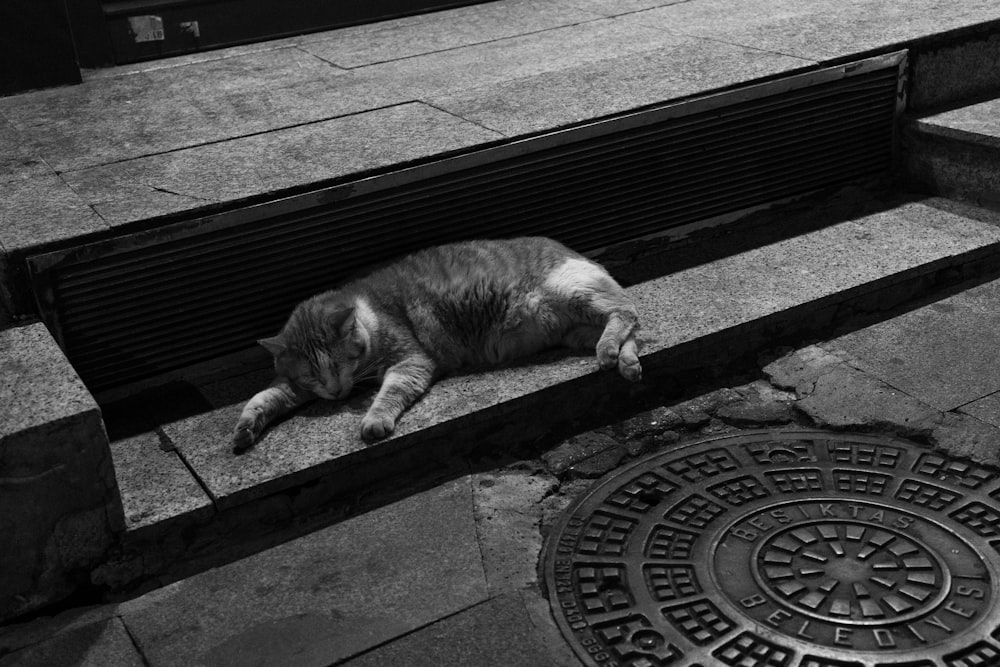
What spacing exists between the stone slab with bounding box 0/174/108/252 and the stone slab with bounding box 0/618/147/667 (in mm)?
1524

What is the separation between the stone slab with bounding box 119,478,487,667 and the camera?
11.3 ft

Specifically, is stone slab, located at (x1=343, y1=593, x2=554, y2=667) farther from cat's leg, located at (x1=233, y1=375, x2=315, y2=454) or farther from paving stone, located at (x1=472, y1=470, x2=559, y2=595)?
cat's leg, located at (x1=233, y1=375, x2=315, y2=454)

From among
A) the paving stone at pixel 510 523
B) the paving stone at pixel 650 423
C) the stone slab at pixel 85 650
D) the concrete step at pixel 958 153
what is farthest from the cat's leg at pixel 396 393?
the concrete step at pixel 958 153

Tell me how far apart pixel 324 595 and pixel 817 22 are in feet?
15.4

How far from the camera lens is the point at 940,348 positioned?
4766mm

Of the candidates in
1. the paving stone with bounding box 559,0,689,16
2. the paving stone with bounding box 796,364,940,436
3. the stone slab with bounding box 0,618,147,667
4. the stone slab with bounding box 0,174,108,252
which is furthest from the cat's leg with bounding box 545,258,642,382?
the paving stone with bounding box 559,0,689,16

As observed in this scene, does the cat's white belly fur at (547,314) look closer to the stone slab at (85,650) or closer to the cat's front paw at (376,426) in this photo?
Answer: the cat's front paw at (376,426)

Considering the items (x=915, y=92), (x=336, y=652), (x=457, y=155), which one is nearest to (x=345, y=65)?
(x=457, y=155)

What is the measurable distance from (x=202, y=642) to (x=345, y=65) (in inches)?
168

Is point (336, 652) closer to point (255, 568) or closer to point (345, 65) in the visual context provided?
point (255, 568)

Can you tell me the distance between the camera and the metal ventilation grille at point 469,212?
4492 mm

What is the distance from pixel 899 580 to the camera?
11.4 ft

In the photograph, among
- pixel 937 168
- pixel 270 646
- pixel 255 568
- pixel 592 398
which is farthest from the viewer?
pixel 937 168

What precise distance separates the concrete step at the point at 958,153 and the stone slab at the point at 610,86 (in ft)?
2.68
